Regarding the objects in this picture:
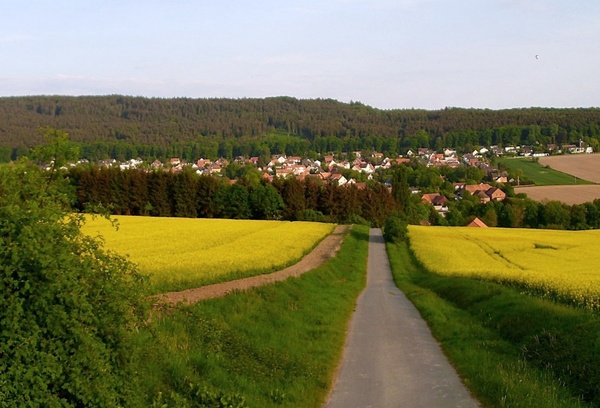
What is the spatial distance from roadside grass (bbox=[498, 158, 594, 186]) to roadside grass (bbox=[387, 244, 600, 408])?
4345 inches

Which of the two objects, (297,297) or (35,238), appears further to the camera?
(297,297)

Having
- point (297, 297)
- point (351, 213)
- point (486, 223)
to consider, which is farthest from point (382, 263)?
point (486, 223)

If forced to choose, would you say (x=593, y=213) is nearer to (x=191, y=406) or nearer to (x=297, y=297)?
(x=297, y=297)

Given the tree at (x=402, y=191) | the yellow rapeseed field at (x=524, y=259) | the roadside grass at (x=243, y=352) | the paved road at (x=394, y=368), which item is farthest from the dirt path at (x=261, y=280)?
the tree at (x=402, y=191)

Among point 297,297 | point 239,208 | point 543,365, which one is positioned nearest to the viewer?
point 543,365

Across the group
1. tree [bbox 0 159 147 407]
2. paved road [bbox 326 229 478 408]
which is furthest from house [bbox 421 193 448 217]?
tree [bbox 0 159 147 407]

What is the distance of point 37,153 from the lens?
279 inches

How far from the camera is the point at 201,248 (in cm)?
3850

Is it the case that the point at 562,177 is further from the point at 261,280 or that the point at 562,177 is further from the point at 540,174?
the point at 261,280

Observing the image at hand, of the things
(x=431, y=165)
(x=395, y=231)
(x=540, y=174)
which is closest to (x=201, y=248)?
(x=395, y=231)

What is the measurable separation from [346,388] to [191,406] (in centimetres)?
340

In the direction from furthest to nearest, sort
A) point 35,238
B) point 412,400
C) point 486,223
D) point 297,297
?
1. point 486,223
2. point 297,297
3. point 412,400
4. point 35,238

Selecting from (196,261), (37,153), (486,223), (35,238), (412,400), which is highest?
(37,153)

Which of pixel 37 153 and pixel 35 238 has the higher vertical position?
pixel 37 153
